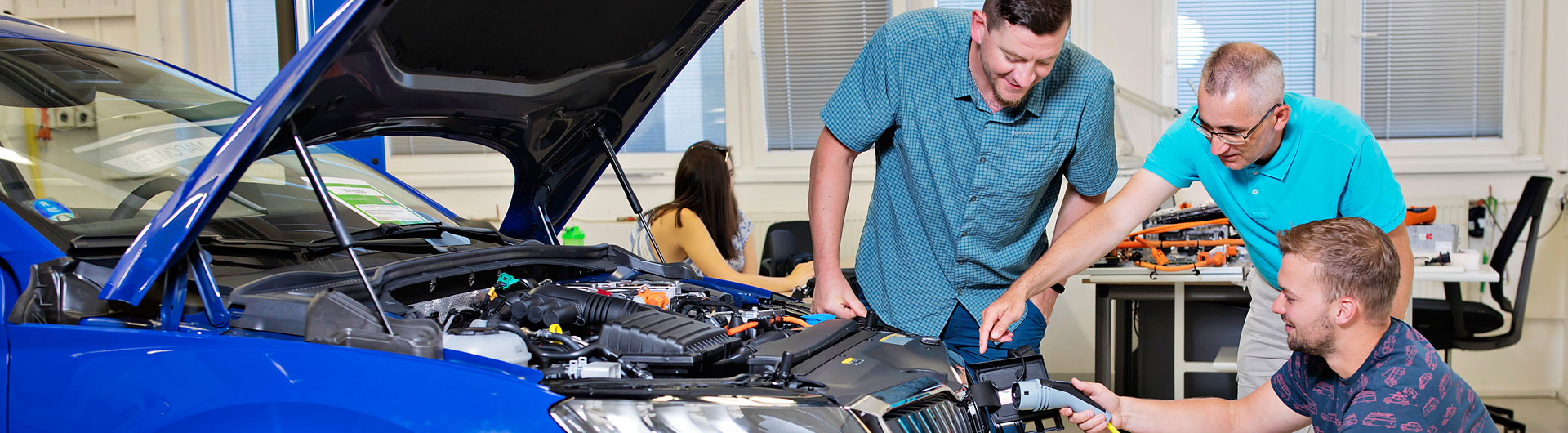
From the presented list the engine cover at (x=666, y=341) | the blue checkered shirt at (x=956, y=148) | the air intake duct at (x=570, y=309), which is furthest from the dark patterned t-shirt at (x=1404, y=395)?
the air intake duct at (x=570, y=309)

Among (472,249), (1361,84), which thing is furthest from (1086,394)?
(1361,84)

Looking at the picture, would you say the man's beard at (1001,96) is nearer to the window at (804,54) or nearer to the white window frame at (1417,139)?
the window at (804,54)

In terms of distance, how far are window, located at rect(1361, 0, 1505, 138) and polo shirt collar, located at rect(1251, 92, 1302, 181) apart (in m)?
3.98

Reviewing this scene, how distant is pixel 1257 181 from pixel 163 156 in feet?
7.27

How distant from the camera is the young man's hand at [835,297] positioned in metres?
2.02

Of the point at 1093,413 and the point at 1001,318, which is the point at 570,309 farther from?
the point at 1093,413

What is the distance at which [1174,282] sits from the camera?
389 cm

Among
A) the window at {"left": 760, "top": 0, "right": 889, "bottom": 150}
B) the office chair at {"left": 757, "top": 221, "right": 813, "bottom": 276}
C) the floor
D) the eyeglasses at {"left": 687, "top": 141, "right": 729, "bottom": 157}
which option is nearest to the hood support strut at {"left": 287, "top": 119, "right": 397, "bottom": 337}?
the eyeglasses at {"left": 687, "top": 141, "right": 729, "bottom": 157}

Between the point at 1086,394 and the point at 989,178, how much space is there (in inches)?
19.3

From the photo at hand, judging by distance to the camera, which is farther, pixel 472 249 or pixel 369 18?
pixel 472 249

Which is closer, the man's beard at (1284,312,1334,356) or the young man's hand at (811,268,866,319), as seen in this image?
the man's beard at (1284,312,1334,356)

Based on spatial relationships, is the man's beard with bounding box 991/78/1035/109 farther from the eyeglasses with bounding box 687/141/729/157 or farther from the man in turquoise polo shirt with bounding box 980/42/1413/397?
the eyeglasses with bounding box 687/141/729/157

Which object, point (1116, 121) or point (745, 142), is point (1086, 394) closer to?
point (1116, 121)

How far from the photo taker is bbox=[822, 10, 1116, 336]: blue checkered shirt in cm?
205
